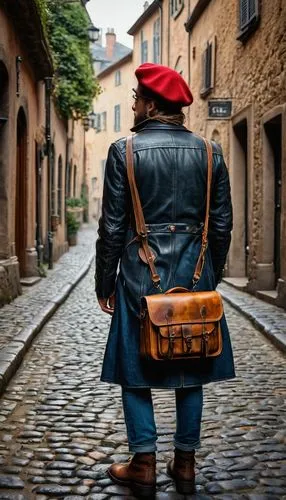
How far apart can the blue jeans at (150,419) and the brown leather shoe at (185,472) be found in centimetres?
4

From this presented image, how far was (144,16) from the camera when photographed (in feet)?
98.6

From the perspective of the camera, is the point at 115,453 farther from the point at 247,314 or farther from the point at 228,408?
the point at 247,314

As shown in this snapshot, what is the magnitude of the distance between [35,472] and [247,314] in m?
5.51

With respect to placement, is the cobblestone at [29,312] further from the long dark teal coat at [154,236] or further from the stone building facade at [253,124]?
the stone building facade at [253,124]

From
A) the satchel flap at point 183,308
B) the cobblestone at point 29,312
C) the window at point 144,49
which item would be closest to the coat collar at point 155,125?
the satchel flap at point 183,308

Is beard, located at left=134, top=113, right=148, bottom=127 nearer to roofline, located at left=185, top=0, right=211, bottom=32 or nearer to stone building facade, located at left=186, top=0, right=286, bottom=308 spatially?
stone building facade, located at left=186, top=0, right=286, bottom=308

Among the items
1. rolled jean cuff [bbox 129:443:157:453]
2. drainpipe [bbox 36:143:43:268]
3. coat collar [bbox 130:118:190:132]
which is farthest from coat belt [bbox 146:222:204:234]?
drainpipe [bbox 36:143:43:268]

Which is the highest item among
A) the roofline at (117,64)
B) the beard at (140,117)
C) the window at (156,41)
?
the roofline at (117,64)

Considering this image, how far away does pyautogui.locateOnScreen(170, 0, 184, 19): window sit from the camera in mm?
20013

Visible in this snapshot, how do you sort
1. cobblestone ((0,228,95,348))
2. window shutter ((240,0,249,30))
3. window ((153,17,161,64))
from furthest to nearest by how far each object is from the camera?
window ((153,17,161,64)) < window shutter ((240,0,249,30)) < cobblestone ((0,228,95,348))

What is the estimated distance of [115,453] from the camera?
3.77 m

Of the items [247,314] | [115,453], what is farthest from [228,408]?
[247,314]

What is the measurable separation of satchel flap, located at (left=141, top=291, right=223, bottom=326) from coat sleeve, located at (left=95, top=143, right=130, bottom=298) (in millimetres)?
280

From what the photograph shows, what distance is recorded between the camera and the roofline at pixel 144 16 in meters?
26.9
